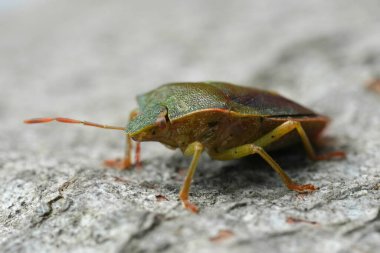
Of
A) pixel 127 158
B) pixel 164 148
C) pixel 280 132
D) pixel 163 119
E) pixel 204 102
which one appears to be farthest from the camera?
pixel 164 148

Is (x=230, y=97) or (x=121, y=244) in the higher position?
(x=230, y=97)

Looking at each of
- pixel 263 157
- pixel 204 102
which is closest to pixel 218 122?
pixel 204 102

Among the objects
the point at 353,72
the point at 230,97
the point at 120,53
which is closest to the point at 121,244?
the point at 230,97

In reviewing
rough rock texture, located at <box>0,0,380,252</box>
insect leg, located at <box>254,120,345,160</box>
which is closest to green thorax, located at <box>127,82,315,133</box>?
insect leg, located at <box>254,120,345,160</box>

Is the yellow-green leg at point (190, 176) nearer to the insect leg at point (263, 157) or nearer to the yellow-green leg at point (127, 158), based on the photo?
the insect leg at point (263, 157)

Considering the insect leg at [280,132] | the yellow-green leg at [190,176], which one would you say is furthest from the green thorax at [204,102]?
the yellow-green leg at [190,176]

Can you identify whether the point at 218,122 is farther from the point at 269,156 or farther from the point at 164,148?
the point at 164,148

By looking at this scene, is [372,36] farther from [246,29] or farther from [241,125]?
[241,125]
